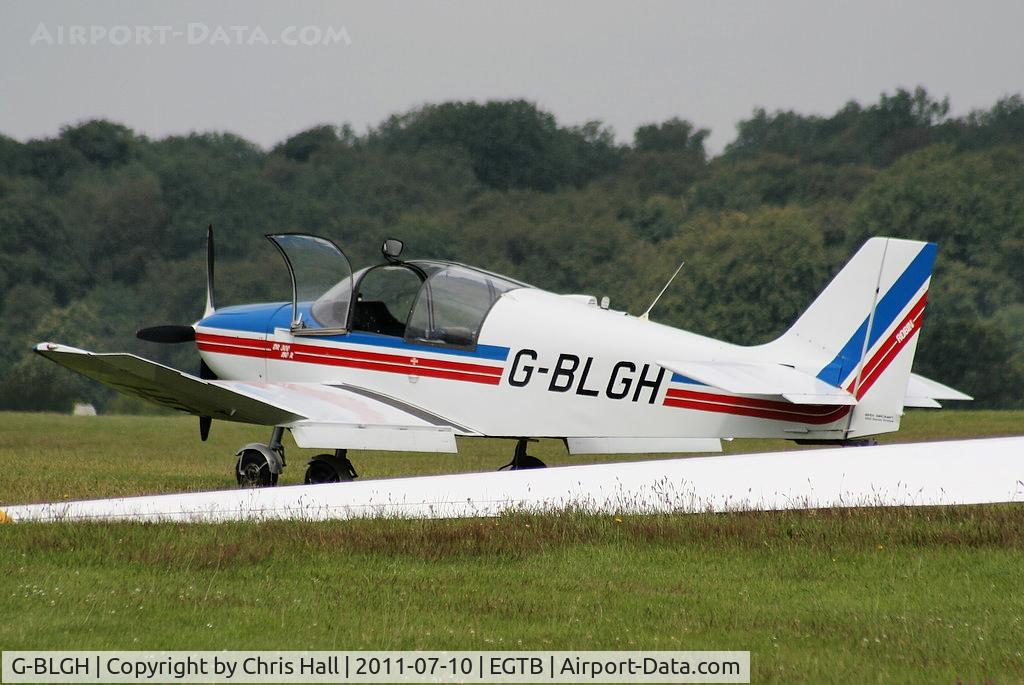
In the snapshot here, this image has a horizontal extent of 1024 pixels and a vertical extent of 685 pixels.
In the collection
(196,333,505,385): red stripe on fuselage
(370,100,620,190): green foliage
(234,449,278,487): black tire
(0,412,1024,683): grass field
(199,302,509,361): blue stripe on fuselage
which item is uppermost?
(370,100,620,190): green foliage

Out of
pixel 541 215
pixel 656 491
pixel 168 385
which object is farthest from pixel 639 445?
pixel 541 215

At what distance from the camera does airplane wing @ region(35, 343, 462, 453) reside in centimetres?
1023

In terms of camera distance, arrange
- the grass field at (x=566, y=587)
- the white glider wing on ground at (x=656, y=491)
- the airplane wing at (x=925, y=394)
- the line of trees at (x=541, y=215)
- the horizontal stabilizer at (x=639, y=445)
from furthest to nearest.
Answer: the line of trees at (x=541, y=215) < the airplane wing at (x=925, y=394) < the horizontal stabilizer at (x=639, y=445) < the white glider wing on ground at (x=656, y=491) < the grass field at (x=566, y=587)

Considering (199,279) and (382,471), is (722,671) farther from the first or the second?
(199,279)

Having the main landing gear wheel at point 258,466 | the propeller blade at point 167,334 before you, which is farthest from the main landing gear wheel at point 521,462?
the propeller blade at point 167,334

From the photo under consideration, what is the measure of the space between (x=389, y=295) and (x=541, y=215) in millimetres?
34648

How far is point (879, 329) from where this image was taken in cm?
1040

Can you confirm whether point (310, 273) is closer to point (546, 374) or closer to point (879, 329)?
point (546, 374)

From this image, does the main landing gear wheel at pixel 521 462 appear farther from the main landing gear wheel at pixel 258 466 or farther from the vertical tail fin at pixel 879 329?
the vertical tail fin at pixel 879 329

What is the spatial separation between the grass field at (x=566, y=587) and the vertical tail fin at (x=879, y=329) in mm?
2269

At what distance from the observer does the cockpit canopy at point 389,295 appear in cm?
1092

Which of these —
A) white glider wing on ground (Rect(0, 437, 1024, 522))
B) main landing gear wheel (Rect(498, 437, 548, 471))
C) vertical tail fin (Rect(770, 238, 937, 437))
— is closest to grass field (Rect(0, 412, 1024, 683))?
white glider wing on ground (Rect(0, 437, 1024, 522))

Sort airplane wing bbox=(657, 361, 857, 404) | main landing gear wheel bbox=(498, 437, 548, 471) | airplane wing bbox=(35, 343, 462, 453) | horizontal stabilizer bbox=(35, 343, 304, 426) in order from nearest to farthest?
airplane wing bbox=(657, 361, 857, 404)
horizontal stabilizer bbox=(35, 343, 304, 426)
airplane wing bbox=(35, 343, 462, 453)
main landing gear wheel bbox=(498, 437, 548, 471)

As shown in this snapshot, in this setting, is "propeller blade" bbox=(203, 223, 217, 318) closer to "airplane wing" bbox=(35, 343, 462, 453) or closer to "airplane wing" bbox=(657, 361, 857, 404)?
"airplane wing" bbox=(35, 343, 462, 453)
